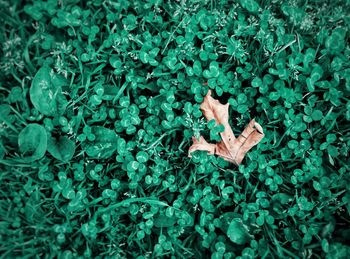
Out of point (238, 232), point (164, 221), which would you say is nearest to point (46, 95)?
point (164, 221)

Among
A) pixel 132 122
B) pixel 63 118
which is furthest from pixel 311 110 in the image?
pixel 63 118

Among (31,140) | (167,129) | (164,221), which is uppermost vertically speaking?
(167,129)

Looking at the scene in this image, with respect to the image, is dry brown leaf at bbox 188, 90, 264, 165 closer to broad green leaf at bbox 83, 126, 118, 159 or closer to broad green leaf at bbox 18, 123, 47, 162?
broad green leaf at bbox 83, 126, 118, 159

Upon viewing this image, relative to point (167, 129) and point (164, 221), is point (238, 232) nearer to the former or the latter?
point (164, 221)

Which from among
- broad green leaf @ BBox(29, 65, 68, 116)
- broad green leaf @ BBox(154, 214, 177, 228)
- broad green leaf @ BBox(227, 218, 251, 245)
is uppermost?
broad green leaf @ BBox(29, 65, 68, 116)


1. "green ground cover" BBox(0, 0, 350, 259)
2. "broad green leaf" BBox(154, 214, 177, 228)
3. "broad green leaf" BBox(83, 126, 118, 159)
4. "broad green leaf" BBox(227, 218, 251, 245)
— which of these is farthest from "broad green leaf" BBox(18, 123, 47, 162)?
"broad green leaf" BBox(227, 218, 251, 245)

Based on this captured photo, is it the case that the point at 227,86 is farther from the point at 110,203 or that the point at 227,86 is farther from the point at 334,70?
the point at 110,203
